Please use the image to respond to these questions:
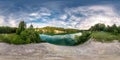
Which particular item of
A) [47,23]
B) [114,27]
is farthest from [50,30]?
[114,27]

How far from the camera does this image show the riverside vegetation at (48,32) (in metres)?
9.96

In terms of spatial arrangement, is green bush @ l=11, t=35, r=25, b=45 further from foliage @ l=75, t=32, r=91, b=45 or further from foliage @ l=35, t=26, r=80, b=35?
foliage @ l=75, t=32, r=91, b=45

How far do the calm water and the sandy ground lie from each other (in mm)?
150

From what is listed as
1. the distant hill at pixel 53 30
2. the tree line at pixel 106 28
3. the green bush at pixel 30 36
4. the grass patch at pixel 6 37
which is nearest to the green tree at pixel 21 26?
the green bush at pixel 30 36

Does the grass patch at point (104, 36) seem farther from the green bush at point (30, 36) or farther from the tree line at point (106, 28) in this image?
the green bush at point (30, 36)

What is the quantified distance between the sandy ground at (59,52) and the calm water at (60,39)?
0.49ft

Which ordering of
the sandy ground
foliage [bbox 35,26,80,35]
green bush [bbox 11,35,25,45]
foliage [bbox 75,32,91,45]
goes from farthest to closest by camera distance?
foliage [bbox 75,32,91,45], foliage [bbox 35,26,80,35], green bush [bbox 11,35,25,45], the sandy ground

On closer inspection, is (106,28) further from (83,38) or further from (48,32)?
(48,32)

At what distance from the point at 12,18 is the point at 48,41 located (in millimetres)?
1232

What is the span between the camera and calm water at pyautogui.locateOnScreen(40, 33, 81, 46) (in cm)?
1015

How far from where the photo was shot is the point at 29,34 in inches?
398

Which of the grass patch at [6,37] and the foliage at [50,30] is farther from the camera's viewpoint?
the foliage at [50,30]

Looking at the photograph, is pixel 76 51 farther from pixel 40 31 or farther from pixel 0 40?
pixel 0 40

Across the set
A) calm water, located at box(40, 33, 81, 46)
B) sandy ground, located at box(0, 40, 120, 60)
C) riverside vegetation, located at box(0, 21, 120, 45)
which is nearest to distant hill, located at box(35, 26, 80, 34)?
riverside vegetation, located at box(0, 21, 120, 45)
